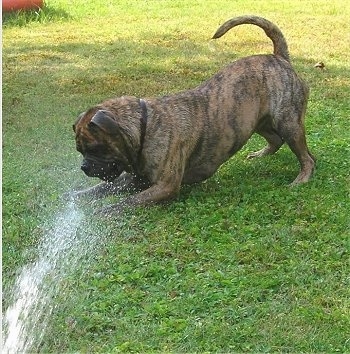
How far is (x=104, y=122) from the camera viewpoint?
514cm

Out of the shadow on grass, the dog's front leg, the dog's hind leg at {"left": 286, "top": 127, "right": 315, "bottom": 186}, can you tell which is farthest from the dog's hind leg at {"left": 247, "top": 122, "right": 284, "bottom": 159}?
the shadow on grass

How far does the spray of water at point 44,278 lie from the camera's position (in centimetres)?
385

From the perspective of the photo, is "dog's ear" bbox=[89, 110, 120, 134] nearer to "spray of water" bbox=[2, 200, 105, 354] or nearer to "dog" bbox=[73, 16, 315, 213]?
"dog" bbox=[73, 16, 315, 213]

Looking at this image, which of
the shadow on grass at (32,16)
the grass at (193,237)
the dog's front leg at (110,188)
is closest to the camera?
the grass at (193,237)

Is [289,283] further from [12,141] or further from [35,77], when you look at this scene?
[35,77]

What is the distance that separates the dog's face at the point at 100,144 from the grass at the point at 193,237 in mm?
328

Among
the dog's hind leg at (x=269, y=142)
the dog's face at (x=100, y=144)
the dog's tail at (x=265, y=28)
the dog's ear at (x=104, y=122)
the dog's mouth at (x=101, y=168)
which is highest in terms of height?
the dog's tail at (x=265, y=28)

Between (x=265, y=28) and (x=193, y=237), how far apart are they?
1.90m

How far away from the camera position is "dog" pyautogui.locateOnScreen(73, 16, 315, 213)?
5.29 metres

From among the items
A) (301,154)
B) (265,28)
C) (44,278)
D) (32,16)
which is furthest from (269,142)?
(32,16)

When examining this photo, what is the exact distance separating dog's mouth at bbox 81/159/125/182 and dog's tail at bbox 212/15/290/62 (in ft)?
4.36

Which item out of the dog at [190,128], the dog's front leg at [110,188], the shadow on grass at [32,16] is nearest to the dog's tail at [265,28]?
the dog at [190,128]

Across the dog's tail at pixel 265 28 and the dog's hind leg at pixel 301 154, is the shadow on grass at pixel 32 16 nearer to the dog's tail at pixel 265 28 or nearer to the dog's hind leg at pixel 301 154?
the dog's tail at pixel 265 28

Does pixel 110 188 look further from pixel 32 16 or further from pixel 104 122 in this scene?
pixel 32 16
